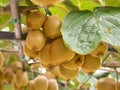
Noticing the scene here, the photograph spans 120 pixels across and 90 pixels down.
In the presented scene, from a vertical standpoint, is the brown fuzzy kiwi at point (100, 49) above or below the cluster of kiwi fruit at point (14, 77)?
above

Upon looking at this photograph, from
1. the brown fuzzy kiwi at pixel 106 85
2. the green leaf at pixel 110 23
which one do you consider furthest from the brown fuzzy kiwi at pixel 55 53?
the brown fuzzy kiwi at pixel 106 85

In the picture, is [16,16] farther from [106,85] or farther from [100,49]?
[106,85]

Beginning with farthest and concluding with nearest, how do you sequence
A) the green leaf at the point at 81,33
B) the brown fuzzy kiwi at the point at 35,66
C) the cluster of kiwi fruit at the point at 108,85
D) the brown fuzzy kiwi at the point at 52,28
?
the brown fuzzy kiwi at the point at 35,66
the cluster of kiwi fruit at the point at 108,85
the brown fuzzy kiwi at the point at 52,28
the green leaf at the point at 81,33

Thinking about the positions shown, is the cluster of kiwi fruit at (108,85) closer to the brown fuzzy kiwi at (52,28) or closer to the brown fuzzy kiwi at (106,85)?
the brown fuzzy kiwi at (106,85)

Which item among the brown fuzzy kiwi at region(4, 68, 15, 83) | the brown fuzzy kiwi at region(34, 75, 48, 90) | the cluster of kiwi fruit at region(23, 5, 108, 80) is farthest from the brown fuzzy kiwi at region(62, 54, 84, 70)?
the brown fuzzy kiwi at region(4, 68, 15, 83)

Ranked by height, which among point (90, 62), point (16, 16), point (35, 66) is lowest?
point (35, 66)

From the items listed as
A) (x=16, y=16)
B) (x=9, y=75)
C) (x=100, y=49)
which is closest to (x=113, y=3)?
(x=100, y=49)
